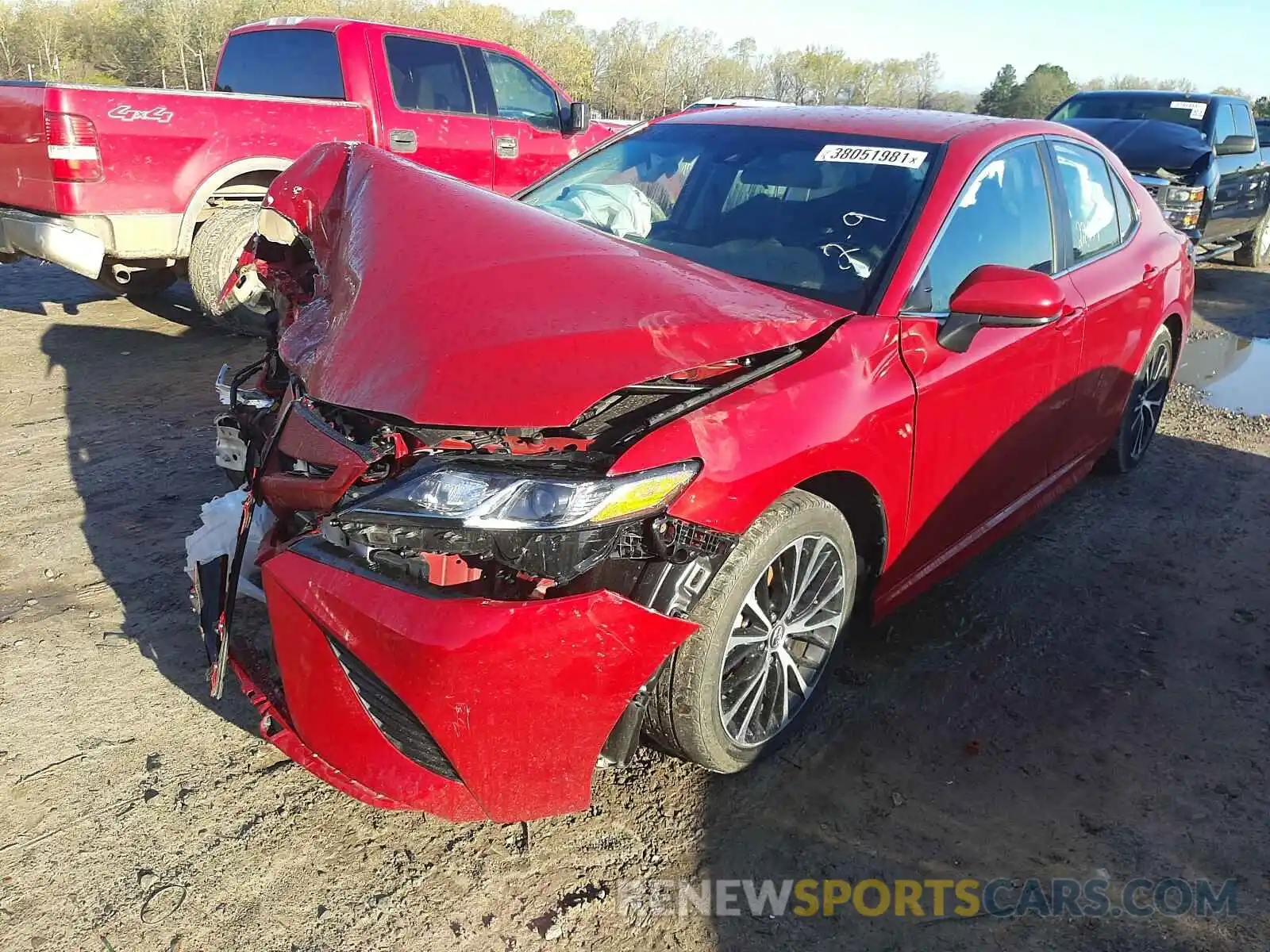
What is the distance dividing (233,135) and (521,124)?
2578 mm

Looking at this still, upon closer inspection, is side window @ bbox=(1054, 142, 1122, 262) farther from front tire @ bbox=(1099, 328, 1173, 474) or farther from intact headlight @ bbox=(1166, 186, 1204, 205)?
intact headlight @ bbox=(1166, 186, 1204, 205)

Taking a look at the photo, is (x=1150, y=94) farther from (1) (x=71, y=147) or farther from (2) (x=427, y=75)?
(1) (x=71, y=147)

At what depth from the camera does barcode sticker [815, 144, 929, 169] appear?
3.15 metres

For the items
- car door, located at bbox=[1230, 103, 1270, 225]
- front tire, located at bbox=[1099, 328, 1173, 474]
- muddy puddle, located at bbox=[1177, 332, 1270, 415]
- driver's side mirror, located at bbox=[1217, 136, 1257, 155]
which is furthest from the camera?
car door, located at bbox=[1230, 103, 1270, 225]

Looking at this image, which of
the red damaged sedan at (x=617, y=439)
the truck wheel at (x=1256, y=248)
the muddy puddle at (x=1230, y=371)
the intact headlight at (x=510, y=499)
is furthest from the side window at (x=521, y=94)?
the truck wheel at (x=1256, y=248)

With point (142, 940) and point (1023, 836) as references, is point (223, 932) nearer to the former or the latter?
point (142, 940)

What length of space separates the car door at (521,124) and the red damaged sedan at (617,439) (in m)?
4.82

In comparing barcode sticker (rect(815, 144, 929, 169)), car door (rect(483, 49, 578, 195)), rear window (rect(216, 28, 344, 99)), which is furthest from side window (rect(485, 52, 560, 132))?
barcode sticker (rect(815, 144, 929, 169))

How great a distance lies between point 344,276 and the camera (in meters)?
2.61

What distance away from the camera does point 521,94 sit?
8.13 meters

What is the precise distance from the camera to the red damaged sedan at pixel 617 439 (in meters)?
1.99

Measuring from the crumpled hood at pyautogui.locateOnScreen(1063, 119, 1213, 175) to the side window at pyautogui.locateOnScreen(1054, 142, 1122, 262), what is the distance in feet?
20.7

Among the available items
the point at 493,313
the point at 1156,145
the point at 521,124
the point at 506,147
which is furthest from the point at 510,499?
the point at 1156,145

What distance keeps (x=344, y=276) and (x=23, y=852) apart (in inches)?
64.3
